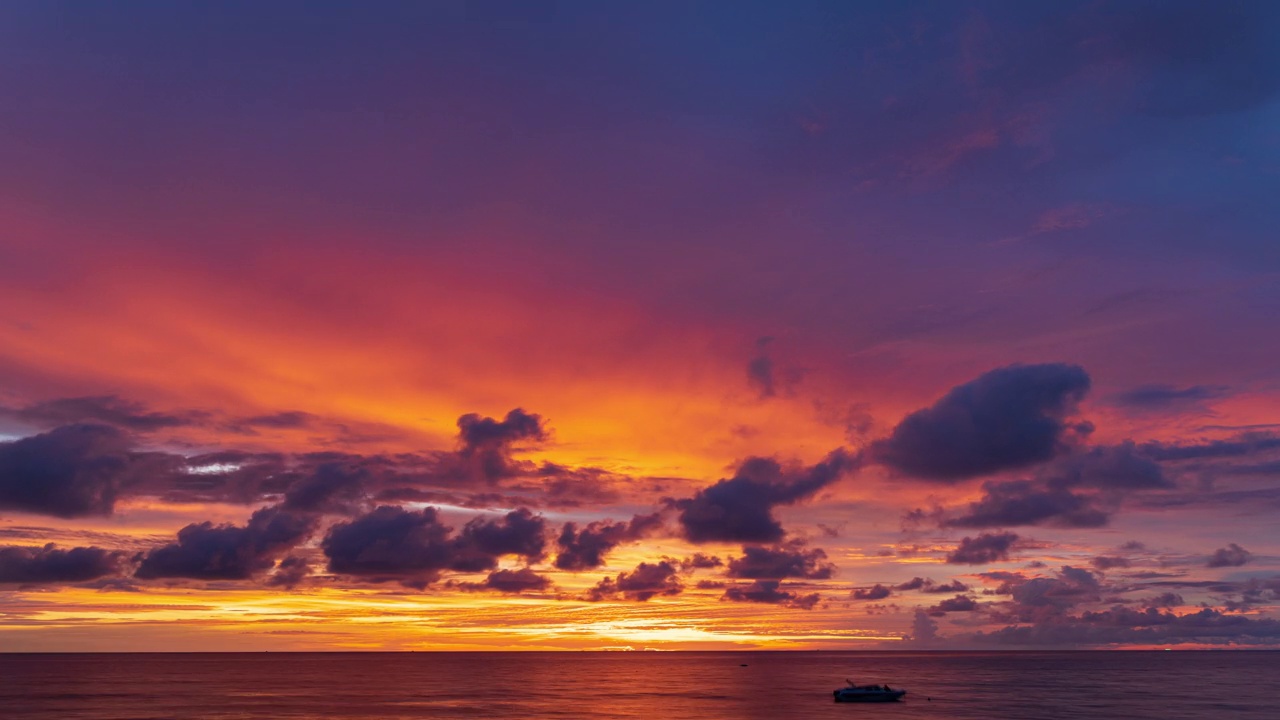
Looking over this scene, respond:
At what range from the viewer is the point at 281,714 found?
17938 centimetres

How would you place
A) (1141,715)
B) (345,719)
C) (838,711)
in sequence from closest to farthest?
(345,719), (1141,715), (838,711)

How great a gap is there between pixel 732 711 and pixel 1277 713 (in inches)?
4399

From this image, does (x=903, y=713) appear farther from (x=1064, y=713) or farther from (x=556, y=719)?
(x=556, y=719)

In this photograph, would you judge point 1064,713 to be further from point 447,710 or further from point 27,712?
point 27,712

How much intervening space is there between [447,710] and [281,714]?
31268 millimetres

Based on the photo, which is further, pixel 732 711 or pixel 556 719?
pixel 732 711

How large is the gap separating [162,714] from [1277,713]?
725ft

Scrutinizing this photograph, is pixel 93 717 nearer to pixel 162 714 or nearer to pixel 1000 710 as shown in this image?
pixel 162 714

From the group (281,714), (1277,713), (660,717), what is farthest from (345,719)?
(1277,713)

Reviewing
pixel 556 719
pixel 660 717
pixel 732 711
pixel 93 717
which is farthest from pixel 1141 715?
pixel 93 717

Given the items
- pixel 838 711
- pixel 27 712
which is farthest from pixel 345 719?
pixel 838 711

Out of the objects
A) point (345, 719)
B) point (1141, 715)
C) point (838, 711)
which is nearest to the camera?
point (345, 719)

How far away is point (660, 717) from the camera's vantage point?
611 ft

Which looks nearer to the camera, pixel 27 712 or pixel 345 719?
pixel 345 719
